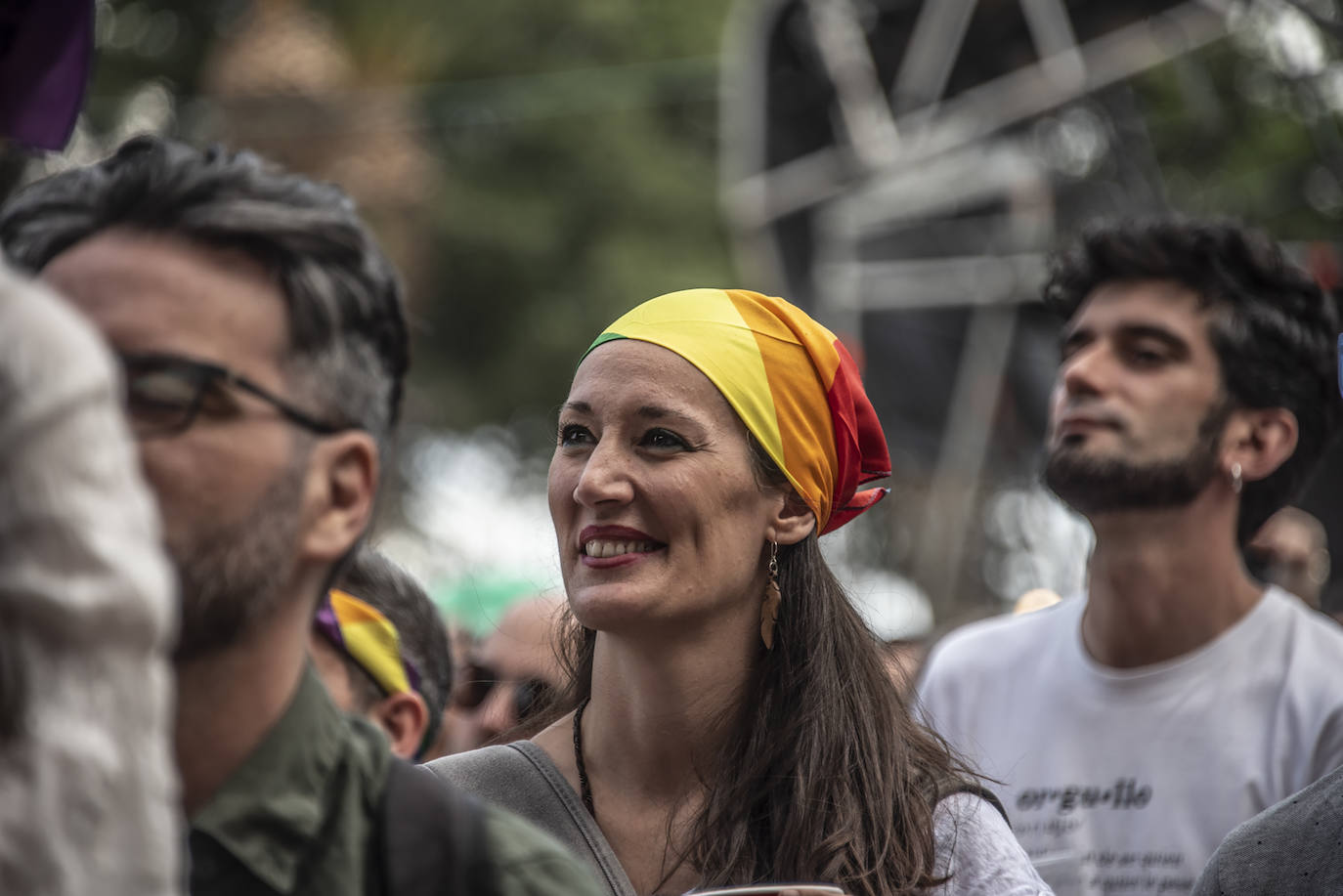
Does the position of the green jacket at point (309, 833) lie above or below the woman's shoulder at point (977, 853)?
above

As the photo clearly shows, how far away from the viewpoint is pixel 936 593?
46.0 feet

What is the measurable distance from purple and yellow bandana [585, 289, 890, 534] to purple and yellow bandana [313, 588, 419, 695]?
2.74ft

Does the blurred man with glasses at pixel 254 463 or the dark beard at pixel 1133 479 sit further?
the dark beard at pixel 1133 479

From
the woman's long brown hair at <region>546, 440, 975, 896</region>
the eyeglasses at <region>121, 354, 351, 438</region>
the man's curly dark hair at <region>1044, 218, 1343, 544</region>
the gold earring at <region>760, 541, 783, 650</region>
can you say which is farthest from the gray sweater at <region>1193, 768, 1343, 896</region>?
the eyeglasses at <region>121, 354, 351, 438</region>

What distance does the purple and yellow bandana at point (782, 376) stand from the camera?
3098mm

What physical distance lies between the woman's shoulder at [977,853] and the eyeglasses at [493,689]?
913 mm

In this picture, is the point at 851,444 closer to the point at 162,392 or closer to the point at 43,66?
the point at 43,66

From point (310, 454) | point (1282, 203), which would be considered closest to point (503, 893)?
point (310, 454)

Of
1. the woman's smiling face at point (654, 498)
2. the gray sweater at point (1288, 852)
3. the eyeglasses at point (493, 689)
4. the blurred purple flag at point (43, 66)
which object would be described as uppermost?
the blurred purple flag at point (43, 66)

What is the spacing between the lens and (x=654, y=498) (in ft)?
9.70

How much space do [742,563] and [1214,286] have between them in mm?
1966

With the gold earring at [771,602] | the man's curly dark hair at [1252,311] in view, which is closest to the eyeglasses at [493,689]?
the gold earring at [771,602]

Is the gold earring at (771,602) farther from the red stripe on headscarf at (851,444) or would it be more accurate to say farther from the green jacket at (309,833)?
the green jacket at (309,833)

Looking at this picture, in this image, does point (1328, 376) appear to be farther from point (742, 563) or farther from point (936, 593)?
point (936, 593)
